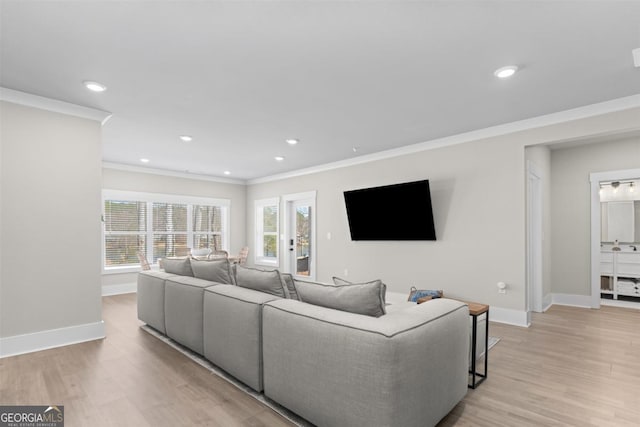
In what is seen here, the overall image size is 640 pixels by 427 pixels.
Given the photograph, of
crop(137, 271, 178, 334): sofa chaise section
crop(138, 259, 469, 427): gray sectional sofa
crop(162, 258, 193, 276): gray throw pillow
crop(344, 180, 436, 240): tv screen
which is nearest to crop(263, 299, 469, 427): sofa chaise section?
crop(138, 259, 469, 427): gray sectional sofa

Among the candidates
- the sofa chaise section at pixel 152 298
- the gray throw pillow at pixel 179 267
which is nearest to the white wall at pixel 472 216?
the gray throw pillow at pixel 179 267

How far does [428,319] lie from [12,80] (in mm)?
4141

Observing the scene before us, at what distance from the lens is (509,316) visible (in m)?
4.21

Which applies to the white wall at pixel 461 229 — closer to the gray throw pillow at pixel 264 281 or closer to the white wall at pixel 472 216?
the white wall at pixel 472 216

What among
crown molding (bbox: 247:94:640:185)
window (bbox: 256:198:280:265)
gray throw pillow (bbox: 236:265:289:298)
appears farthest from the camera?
window (bbox: 256:198:280:265)

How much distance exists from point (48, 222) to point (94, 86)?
1561mm

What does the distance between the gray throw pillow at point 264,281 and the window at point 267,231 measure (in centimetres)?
512

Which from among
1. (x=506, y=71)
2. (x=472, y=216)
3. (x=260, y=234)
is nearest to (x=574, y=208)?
(x=472, y=216)

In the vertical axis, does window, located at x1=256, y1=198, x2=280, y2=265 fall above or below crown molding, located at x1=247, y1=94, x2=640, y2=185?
below

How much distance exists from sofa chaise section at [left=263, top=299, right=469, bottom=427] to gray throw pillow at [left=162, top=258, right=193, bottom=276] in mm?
1842

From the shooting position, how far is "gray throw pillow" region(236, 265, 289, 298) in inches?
102

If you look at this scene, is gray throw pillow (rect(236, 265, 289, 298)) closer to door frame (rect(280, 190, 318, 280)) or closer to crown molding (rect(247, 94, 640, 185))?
crown molding (rect(247, 94, 640, 185))

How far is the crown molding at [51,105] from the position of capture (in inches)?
126

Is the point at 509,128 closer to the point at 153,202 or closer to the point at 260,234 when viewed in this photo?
the point at 260,234
